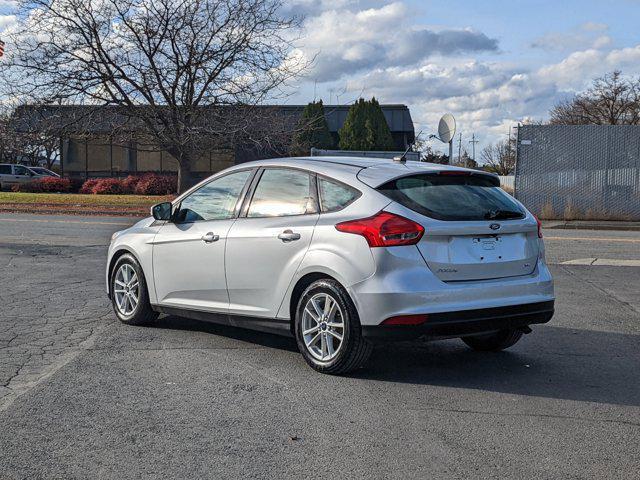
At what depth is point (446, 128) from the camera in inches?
842

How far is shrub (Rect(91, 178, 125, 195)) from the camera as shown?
33062 mm

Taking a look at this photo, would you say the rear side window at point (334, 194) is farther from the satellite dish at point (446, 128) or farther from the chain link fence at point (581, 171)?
the chain link fence at point (581, 171)

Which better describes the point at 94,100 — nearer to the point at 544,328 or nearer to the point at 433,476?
the point at 544,328

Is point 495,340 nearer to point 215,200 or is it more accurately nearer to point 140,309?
point 215,200

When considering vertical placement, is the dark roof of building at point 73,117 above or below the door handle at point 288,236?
above

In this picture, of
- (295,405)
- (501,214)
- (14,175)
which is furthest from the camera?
(14,175)

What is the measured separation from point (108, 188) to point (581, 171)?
19753 millimetres

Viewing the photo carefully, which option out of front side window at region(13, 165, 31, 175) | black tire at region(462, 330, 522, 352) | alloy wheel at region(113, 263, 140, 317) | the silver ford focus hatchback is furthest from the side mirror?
front side window at region(13, 165, 31, 175)

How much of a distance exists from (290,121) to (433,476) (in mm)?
24288

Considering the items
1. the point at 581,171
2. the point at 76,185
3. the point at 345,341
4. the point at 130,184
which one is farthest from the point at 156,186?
the point at 345,341

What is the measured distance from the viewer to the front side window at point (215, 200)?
6.57 meters

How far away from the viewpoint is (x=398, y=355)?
623 centimetres

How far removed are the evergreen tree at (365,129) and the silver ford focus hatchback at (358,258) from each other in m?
32.7

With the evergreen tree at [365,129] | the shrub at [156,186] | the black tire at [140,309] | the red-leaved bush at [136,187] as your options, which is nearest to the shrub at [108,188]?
the red-leaved bush at [136,187]
